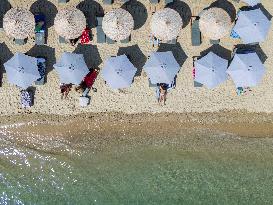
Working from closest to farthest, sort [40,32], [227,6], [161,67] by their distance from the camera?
[161,67], [40,32], [227,6]

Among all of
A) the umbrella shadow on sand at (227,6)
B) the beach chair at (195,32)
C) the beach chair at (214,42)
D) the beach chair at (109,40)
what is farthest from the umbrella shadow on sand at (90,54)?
the umbrella shadow on sand at (227,6)

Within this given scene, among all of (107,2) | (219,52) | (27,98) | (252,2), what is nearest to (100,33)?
(107,2)

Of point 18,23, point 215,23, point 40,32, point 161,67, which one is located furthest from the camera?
point 40,32

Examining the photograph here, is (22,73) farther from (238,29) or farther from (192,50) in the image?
(238,29)

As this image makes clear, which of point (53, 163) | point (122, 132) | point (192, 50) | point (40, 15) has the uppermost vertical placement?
point (40, 15)

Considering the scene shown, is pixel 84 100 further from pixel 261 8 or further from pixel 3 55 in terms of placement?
pixel 261 8

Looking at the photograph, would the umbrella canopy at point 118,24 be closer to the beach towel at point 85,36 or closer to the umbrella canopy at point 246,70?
the beach towel at point 85,36

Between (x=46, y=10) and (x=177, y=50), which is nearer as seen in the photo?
(x=46, y=10)

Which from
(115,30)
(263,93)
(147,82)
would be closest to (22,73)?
(115,30)
